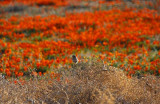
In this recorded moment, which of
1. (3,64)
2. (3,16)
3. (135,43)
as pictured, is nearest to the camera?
(3,64)

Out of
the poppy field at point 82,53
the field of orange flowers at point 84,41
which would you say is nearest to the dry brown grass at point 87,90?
the poppy field at point 82,53

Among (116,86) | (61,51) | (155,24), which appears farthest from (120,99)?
(155,24)

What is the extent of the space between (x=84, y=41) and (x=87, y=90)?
4.37 metres

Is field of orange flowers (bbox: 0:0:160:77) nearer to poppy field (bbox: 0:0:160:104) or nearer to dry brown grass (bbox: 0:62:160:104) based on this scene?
poppy field (bbox: 0:0:160:104)

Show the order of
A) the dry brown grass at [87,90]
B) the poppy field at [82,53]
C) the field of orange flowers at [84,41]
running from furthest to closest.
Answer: the field of orange flowers at [84,41] < the poppy field at [82,53] < the dry brown grass at [87,90]

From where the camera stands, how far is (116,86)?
4.18 m

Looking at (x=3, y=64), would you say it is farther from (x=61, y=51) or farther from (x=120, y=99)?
(x=120, y=99)

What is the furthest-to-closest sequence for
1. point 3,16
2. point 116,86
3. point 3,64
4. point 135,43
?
1. point 3,16
2. point 135,43
3. point 3,64
4. point 116,86

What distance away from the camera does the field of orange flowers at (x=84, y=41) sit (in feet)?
20.8

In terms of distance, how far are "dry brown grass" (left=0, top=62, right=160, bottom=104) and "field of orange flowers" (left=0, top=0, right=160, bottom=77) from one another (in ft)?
2.86

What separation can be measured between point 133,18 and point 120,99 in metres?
7.56

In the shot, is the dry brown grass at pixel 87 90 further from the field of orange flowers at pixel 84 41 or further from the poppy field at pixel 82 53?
the field of orange flowers at pixel 84 41

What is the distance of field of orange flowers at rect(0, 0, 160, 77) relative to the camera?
20.8 feet

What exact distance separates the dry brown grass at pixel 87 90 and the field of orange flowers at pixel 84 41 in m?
0.87
